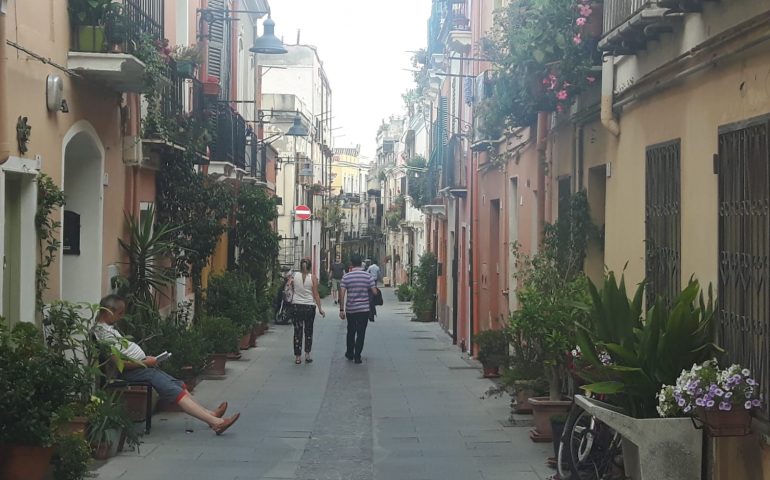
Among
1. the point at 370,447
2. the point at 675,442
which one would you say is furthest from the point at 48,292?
the point at 675,442

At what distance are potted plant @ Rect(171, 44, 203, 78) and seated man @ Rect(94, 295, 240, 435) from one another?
4.95m

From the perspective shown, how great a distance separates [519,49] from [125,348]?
4.98 m

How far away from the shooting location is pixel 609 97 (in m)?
9.66

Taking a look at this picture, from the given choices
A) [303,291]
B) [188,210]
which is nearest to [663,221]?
[188,210]

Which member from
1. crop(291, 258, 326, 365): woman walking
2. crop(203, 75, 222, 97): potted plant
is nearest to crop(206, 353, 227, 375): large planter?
crop(291, 258, 326, 365): woman walking

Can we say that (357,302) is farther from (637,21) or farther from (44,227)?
(637,21)

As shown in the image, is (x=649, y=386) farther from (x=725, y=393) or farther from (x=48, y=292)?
(x=48, y=292)

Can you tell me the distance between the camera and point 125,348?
9.08 meters

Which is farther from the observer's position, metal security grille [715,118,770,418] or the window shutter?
the window shutter

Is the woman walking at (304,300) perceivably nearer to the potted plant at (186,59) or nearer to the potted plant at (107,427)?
the potted plant at (186,59)

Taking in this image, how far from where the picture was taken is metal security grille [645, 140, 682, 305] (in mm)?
7824

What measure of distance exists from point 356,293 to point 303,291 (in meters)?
0.96

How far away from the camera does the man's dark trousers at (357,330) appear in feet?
57.5

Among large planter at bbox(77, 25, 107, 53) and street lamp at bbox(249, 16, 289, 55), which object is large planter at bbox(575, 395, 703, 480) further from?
street lamp at bbox(249, 16, 289, 55)
